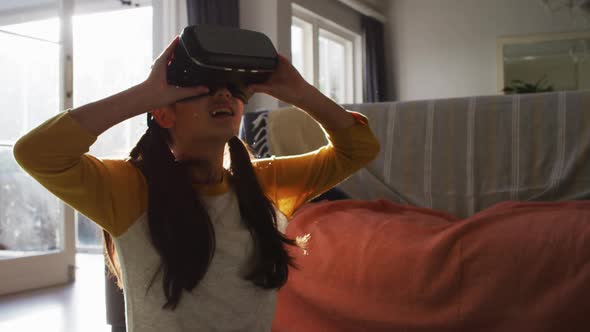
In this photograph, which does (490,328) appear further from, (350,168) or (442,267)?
(350,168)

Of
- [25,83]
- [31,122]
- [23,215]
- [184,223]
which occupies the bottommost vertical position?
[23,215]

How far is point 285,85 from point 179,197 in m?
0.22

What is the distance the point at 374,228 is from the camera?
147 cm

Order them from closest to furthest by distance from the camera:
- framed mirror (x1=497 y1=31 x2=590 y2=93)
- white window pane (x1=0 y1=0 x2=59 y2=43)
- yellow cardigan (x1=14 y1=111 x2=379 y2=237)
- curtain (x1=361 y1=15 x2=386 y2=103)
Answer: yellow cardigan (x1=14 y1=111 x2=379 y2=237) → white window pane (x1=0 y1=0 x2=59 y2=43) → framed mirror (x1=497 y1=31 x2=590 y2=93) → curtain (x1=361 y1=15 x2=386 y2=103)

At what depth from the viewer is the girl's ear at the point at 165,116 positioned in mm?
818

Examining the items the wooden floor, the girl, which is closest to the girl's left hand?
the girl

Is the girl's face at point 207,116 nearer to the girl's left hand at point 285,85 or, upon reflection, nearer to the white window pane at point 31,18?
the girl's left hand at point 285,85

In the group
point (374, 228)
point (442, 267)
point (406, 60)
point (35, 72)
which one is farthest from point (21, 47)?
point (406, 60)

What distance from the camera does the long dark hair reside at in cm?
77

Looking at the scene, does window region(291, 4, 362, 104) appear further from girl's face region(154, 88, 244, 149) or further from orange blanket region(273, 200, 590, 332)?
girl's face region(154, 88, 244, 149)

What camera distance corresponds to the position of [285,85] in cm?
85

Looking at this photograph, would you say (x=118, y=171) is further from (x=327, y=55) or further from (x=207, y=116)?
(x=327, y=55)

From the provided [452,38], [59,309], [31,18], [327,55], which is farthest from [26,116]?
[452,38]

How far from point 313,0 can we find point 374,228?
4435 millimetres
